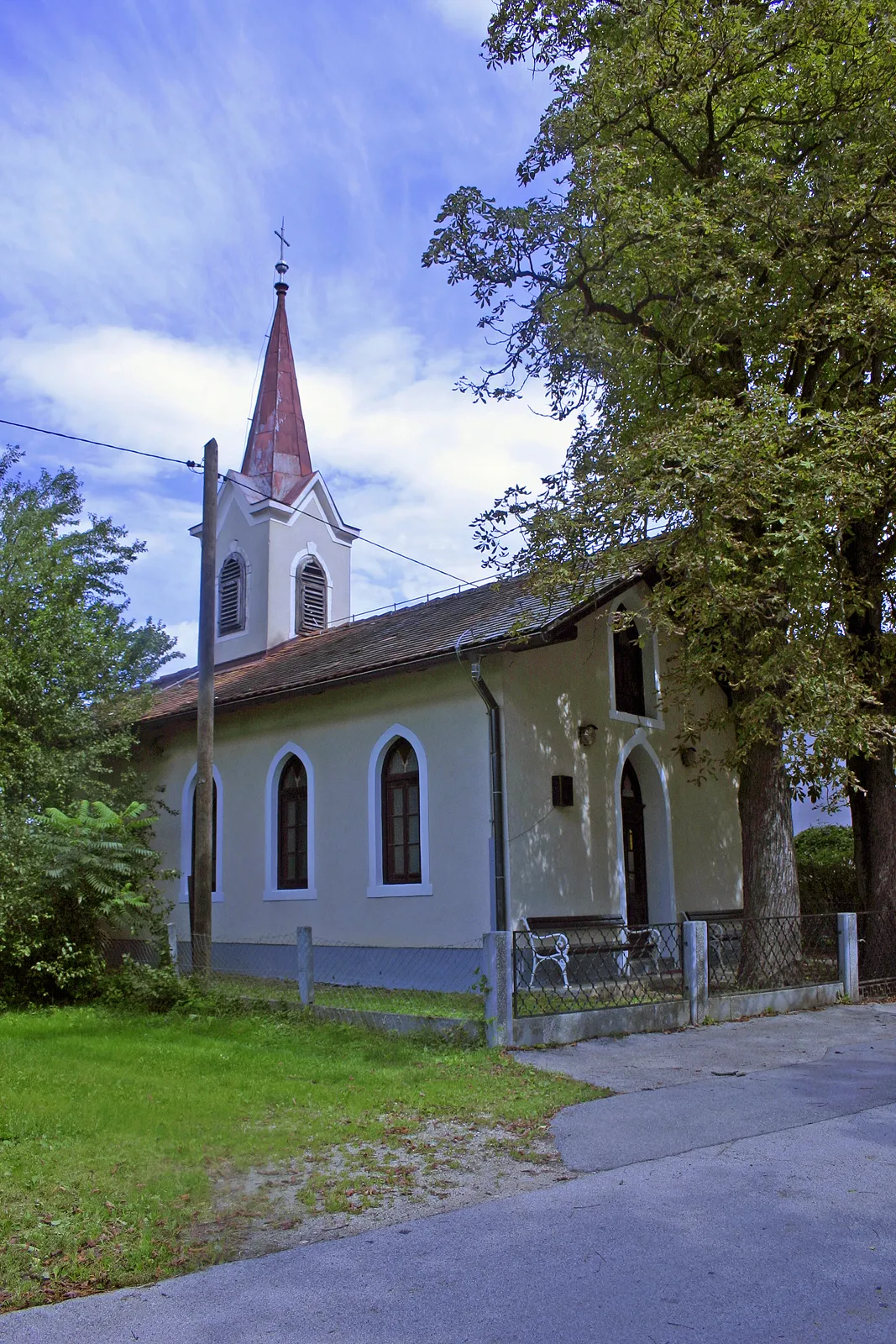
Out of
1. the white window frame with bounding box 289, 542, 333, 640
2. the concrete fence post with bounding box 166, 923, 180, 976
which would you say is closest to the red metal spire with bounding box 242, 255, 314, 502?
the white window frame with bounding box 289, 542, 333, 640

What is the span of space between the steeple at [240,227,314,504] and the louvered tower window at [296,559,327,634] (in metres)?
1.56

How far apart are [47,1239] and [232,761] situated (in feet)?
43.5

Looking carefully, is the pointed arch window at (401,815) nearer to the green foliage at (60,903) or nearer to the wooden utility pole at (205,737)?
the wooden utility pole at (205,737)

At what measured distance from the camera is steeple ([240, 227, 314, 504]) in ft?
76.0

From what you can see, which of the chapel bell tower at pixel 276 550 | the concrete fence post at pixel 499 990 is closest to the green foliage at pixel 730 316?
the concrete fence post at pixel 499 990

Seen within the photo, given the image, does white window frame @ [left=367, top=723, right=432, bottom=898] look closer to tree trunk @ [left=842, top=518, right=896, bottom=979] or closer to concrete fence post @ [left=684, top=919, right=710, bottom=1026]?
concrete fence post @ [left=684, top=919, right=710, bottom=1026]

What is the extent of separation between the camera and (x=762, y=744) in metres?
13.7

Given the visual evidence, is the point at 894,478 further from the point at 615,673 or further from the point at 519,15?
the point at 519,15

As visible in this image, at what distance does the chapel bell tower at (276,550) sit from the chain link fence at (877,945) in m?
11.6

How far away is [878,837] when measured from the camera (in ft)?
48.8

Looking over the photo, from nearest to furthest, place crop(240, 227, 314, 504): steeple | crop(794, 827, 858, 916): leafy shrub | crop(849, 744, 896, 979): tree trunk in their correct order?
crop(849, 744, 896, 979): tree trunk < crop(794, 827, 858, 916): leafy shrub < crop(240, 227, 314, 504): steeple

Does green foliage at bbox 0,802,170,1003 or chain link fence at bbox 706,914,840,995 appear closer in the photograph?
chain link fence at bbox 706,914,840,995

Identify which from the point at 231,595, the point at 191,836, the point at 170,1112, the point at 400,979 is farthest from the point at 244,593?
the point at 170,1112

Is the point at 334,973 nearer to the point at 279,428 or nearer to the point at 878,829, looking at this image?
the point at 878,829
